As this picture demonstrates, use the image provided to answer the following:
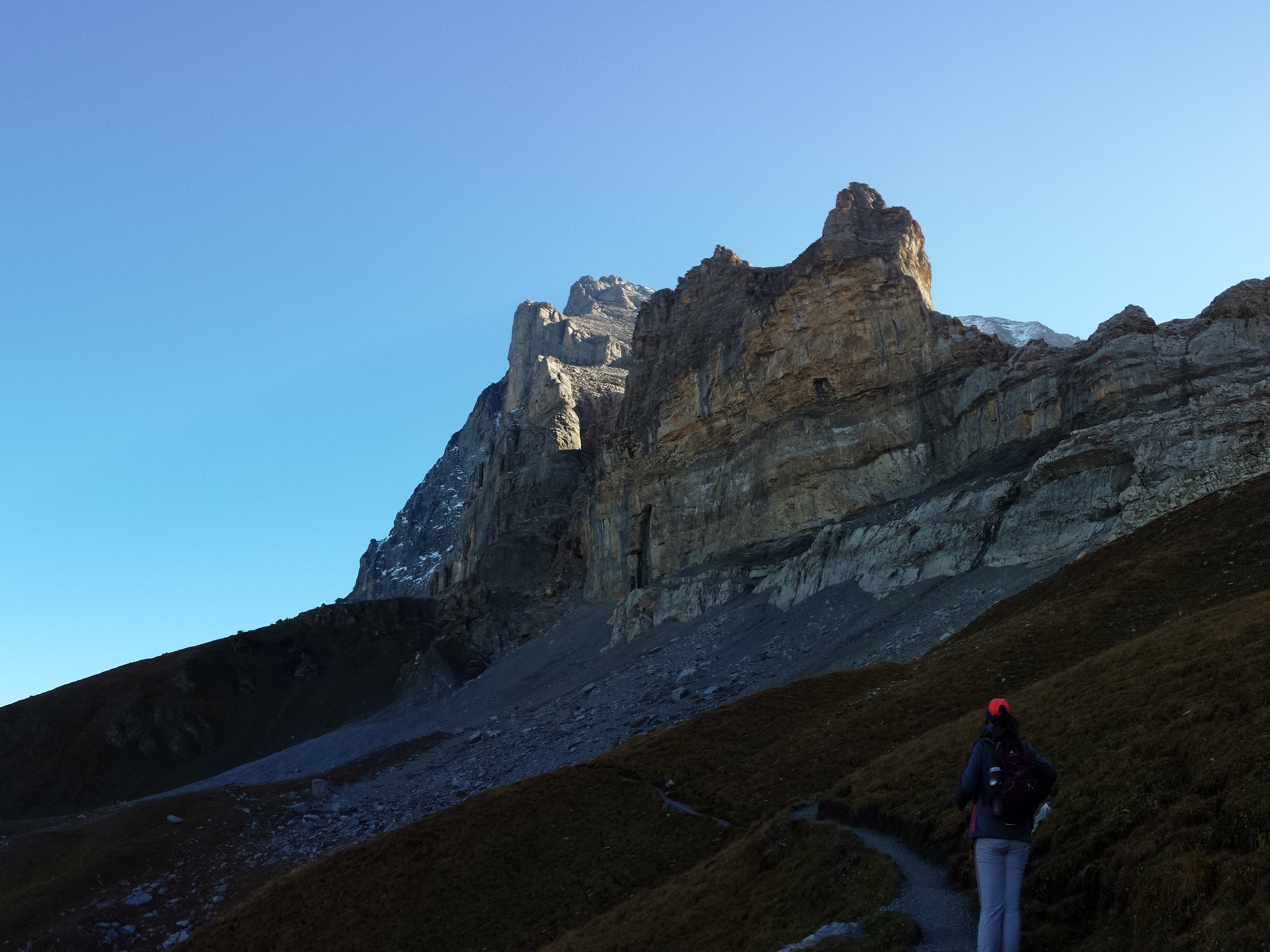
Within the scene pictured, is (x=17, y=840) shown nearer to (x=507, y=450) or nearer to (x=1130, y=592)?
(x=1130, y=592)

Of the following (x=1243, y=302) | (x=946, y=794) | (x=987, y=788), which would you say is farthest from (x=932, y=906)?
(x=1243, y=302)

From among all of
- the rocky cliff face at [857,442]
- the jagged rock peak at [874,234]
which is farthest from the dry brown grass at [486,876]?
the jagged rock peak at [874,234]

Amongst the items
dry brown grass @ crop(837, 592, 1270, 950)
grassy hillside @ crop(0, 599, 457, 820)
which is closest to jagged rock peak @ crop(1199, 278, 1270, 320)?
dry brown grass @ crop(837, 592, 1270, 950)

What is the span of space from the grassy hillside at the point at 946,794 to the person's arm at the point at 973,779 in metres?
2.22

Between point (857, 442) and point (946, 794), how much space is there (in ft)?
212

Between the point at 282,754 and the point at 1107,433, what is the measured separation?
75.0 metres

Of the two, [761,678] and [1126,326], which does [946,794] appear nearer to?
[761,678]

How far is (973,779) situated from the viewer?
11.2 m

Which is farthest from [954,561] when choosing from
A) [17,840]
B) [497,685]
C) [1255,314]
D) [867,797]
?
[17,840]

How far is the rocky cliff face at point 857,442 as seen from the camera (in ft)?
184

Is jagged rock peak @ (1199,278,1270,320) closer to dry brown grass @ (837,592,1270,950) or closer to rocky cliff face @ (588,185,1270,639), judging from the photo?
rocky cliff face @ (588,185,1270,639)

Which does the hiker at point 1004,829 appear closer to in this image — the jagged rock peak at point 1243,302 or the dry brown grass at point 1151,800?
the dry brown grass at point 1151,800

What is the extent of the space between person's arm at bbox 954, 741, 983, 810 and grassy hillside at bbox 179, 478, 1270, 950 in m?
2.22

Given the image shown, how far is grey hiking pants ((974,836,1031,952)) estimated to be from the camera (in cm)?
1071
